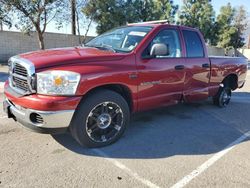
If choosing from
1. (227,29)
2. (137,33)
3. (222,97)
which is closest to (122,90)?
(137,33)

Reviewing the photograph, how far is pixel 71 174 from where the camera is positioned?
336 centimetres

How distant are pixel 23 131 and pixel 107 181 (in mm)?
2145

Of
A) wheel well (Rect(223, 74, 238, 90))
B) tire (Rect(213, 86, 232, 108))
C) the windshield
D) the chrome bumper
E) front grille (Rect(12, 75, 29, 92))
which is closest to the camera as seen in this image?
the chrome bumper

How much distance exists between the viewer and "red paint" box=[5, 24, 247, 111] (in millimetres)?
3621

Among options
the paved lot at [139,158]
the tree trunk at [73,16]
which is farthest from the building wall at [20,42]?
the paved lot at [139,158]

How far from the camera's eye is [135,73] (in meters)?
4.30

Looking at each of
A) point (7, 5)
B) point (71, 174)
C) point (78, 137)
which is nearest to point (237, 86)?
point (78, 137)

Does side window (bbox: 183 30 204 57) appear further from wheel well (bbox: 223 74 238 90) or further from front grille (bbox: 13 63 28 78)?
front grille (bbox: 13 63 28 78)

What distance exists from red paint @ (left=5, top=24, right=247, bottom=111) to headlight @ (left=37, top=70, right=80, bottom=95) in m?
0.08

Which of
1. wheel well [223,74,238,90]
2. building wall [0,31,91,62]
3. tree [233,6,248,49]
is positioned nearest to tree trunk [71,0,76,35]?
building wall [0,31,91,62]

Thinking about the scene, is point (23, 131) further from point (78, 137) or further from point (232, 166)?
point (232, 166)

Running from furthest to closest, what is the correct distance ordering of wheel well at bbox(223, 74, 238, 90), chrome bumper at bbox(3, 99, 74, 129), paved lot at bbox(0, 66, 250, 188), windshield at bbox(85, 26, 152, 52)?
wheel well at bbox(223, 74, 238, 90) → windshield at bbox(85, 26, 152, 52) → chrome bumper at bbox(3, 99, 74, 129) → paved lot at bbox(0, 66, 250, 188)

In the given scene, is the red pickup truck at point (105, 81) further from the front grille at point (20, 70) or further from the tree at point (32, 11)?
the tree at point (32, 11)

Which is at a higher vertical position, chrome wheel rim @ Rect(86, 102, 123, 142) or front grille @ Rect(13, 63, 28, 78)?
front grille @ Rect(13, 63, 28, 78)
